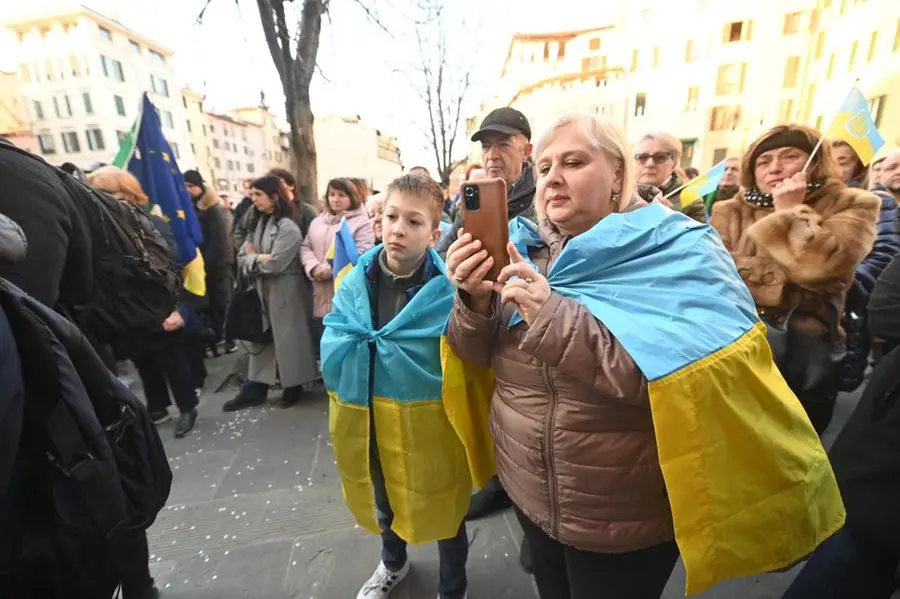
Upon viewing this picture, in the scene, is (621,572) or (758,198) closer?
(621,572)

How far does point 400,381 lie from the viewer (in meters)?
1.82

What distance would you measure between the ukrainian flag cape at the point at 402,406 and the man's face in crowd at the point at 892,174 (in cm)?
406

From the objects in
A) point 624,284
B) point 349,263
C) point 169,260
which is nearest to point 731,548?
point 624,284

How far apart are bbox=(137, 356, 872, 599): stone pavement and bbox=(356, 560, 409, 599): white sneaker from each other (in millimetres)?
66

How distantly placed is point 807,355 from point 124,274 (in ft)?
12.2

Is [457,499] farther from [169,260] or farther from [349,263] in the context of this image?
[169,260]

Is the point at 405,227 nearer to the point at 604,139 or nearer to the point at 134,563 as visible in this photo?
the point at 604,139

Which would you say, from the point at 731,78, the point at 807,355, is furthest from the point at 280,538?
the point at 731,78

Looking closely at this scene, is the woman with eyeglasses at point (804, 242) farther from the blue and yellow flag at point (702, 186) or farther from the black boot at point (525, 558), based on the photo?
the black boot at point (525, 558)

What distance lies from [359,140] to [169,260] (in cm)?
3714

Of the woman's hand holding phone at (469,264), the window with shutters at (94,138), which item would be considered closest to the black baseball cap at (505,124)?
the woman's hand holding phone at (469,264)

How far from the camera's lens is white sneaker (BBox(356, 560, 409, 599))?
7.05 feet

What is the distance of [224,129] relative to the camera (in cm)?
4781

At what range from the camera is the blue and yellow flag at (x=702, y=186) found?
119 inches
